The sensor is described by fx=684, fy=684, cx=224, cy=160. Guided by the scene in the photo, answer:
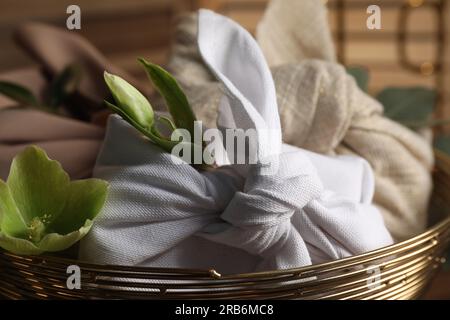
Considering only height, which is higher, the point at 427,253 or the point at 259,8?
the point at 259,8

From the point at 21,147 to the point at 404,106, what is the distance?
1.01 feet

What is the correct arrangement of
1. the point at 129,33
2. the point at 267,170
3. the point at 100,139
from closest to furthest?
the point at 267,170
the point at 100,139
the point at 129,33

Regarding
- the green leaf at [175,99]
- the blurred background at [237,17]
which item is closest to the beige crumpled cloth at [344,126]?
the green leaf at [175,99]

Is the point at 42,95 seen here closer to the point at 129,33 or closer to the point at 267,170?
the point at 267,170

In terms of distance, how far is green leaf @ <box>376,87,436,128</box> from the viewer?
1.85 feet

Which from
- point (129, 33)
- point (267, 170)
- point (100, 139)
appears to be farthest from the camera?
point (129, 33)

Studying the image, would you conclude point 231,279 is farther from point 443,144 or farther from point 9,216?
point 443,144

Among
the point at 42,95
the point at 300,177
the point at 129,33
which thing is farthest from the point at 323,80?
the point at 129,33

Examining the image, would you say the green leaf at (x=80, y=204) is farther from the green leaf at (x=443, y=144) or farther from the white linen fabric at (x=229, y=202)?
the green leaf at (x=443, y=144)

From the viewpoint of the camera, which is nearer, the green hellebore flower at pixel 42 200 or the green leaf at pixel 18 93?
the green hellebore flower at pixel 42 200

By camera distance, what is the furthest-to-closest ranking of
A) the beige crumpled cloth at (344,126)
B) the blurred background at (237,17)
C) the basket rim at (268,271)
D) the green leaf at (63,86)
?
1. the blurred background at (237,17)
2. the green leaf at (63,86)
3. the beige crumpled cloth at (344,126)
4. the basket rim at (268,271)

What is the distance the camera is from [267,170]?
13.9 inches

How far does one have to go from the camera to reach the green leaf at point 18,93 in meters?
0.50

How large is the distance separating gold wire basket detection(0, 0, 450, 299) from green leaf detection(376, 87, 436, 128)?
0.18 m
